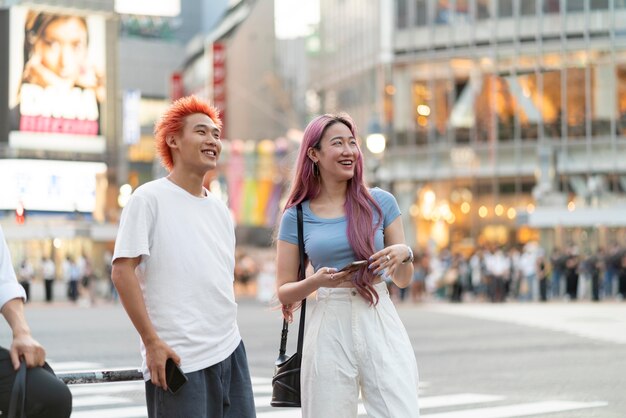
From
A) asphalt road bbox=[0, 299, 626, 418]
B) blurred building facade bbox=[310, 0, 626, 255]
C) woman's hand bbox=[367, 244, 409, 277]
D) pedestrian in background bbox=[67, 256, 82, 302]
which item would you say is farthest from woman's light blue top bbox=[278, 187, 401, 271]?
blurred building facade bbox=[310, 0, 626, 255]

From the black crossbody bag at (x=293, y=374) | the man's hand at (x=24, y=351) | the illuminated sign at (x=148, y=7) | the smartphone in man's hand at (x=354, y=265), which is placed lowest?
the black crossbody bag at (x=293, y=374)

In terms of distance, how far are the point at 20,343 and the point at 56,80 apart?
6293 cm

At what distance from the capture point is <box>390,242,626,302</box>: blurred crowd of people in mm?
37031

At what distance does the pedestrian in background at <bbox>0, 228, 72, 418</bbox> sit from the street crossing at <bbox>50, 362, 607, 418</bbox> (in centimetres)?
644

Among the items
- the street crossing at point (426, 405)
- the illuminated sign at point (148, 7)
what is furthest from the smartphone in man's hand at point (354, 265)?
the illuminated sign at point (148, 7)

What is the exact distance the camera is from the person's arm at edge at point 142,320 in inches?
196

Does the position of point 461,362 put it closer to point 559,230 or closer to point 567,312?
point 567,312

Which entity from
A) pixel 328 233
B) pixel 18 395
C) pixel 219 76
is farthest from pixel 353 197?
pixel 219 76

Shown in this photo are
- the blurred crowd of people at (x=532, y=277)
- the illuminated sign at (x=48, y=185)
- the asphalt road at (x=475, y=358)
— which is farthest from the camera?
the illuminated sign at (x=48, y=185)

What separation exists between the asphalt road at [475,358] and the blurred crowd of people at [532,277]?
6.72m

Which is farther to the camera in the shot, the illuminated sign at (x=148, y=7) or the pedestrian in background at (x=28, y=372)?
the illuminated sign at (x=148, y=7)

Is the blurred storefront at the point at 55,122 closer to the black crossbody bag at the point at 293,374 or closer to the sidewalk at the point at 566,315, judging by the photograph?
the sidewalk at the point at 566,315

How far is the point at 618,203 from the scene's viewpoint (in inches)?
1929

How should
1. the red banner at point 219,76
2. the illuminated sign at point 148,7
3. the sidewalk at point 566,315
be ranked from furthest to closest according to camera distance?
the illuminated sign at point 148,7
the red banner at point 219,76
the sidewalk at point 566,315
